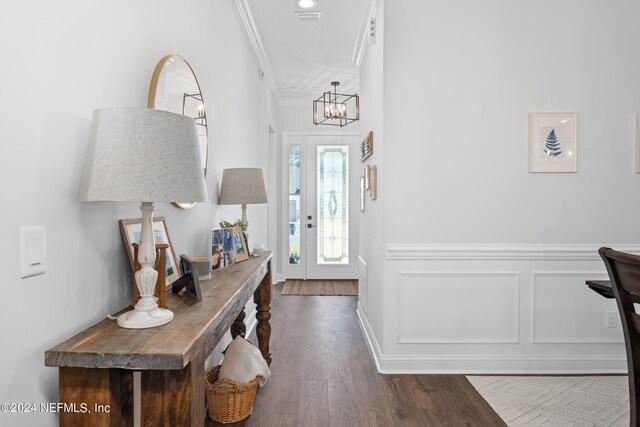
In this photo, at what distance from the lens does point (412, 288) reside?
2.70 m

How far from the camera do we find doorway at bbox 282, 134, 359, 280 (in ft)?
19.3

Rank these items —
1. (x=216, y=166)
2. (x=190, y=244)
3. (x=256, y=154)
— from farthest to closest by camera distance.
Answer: (x=256, y=154) < (x=216, y=166) < (x=190, y=244)

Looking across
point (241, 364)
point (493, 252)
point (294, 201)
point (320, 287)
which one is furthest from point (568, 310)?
point (294, 201)

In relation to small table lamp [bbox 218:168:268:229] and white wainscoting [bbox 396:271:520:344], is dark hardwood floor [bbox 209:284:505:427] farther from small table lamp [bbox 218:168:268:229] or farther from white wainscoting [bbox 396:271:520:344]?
small table lamp [bbox 218:168:268:229]

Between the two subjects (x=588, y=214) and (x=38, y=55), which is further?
(x=588, y=214)

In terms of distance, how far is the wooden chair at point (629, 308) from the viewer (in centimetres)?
134

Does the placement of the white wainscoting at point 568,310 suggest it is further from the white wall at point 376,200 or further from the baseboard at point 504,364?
the white wall at point 376,200

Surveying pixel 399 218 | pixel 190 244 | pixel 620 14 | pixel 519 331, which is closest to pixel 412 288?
pixel 399 218

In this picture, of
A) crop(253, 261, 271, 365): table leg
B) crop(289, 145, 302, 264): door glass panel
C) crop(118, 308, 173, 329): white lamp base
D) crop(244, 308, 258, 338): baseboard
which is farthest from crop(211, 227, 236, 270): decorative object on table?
crop(289, 145, 302, 264): door glass panel

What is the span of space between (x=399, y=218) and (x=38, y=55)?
2177mm

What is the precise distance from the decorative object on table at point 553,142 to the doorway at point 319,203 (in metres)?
3.32

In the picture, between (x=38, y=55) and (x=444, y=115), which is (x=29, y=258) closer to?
(x=38, y=55)

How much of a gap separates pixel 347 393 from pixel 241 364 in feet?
2.21

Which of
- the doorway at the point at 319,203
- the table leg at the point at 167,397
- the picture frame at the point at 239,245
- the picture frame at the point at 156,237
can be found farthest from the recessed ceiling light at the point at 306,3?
the table leg at the point at 167,397
